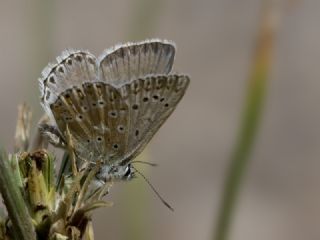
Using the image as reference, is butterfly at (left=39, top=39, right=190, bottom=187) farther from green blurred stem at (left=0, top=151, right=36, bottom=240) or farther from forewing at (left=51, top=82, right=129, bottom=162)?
green blurred stem at (left=0, top=151, right=36, bottom=240)

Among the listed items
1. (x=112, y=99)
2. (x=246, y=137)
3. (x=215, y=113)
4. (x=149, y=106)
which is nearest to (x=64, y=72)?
(x=112, y=99)

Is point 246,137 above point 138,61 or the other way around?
the other way around

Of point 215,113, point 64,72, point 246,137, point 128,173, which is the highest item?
point 64,72

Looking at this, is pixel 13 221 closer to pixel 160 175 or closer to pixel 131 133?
pixel 131 133

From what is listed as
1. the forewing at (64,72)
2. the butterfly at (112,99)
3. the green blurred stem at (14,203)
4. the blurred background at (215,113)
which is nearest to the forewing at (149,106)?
the butterfly at (112,99)

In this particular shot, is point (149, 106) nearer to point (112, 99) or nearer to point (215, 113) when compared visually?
point (112, 99)

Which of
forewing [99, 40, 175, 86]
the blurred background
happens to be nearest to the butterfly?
forewing [99, 40, 175, 86]

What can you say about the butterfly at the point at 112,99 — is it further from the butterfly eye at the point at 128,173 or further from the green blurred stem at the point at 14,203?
the green blurred stem at the point at 14,203
